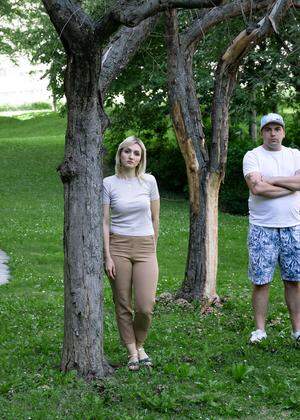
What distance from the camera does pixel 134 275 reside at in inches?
268

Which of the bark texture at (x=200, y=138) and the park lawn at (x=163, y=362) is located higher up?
the bark texture at (x=200, y=138)

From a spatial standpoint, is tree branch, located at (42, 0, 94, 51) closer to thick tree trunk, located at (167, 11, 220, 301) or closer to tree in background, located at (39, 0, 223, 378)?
tree in background, located at (39, 0, 223, 378)

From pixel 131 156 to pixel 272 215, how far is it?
154cm

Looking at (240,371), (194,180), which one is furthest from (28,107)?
(240,371)

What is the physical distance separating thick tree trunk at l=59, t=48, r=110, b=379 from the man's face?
1818 millimetres

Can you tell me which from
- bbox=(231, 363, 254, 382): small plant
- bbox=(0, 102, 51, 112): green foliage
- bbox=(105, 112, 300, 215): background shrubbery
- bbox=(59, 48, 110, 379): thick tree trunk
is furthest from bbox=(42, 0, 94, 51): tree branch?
bbox=(0, 102, 51, 112): green foliage

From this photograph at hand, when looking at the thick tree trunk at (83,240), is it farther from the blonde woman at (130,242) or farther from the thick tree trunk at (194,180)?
the thick tree trunk at (194,180)

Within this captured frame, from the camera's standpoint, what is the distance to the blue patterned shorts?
7543 mm

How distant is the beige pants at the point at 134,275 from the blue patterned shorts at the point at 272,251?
1.19 meters

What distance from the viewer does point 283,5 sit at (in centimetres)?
781

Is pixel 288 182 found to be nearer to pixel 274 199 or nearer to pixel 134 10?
pixel 274 199

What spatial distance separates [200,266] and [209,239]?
0.35 metres

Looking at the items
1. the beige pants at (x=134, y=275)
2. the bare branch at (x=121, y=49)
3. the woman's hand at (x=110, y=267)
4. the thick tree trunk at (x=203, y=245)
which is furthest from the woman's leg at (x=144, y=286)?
the thick tree trunk at (x=203, y=245)

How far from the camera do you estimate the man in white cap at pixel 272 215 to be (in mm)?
7504
